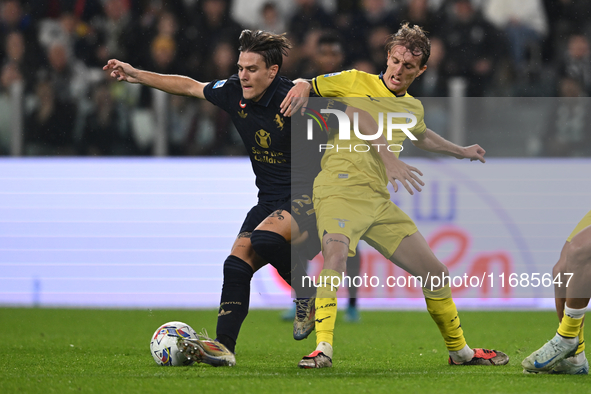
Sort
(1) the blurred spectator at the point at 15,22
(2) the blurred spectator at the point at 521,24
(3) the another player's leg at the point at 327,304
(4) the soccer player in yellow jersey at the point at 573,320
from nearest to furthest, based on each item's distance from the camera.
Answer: (4) the soccer player in yellow jersey at the point at 573,320
(3) the another player's leg at the point at 327,304
(2) the blurred spectator at the point at 521,24
(1) the blurred spectator at the point at 15,22

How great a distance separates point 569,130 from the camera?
294 inches

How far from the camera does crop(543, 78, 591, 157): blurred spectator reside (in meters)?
7.42

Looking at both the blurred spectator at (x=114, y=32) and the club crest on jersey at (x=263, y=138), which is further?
the blurred spectator at (x=114, y=32)

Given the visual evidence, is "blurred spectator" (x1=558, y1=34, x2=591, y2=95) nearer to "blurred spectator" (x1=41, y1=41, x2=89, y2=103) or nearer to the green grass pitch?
the green grass pitch

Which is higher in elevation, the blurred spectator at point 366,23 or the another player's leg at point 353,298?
the blurred spectator at point 366,23

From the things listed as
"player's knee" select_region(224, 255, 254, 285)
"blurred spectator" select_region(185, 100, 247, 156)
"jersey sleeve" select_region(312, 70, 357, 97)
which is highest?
"jersey sleeve" select_region(312, 70, 357, 97)

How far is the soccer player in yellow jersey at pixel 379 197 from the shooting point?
411 cm

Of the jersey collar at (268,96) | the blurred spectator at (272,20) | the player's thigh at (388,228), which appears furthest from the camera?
the blurred spectator at (272,20)

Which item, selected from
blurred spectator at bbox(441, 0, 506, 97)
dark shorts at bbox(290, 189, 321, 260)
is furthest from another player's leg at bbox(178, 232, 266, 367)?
blurred spectator at bbox(441, 0, 506, 97)

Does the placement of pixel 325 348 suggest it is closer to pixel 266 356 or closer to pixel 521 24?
pixel 266 356

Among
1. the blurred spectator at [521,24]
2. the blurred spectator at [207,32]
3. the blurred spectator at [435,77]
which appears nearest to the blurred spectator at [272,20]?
the blurred spectator at [207,32]

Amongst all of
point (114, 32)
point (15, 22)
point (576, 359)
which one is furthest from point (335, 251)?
point (15, 22)

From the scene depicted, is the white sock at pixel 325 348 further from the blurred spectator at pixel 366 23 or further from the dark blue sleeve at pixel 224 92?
the blurred spectator at pixel 366 23

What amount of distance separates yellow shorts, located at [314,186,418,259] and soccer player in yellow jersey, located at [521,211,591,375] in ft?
2.85
